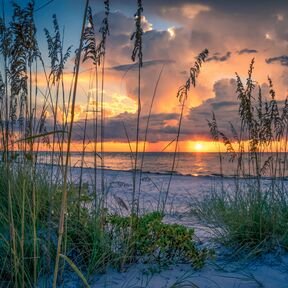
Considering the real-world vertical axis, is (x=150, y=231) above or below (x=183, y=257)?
above

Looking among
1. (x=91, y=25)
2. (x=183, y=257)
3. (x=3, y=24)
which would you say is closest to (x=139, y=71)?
(x=91, y=25)

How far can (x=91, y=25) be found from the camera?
2.92 meters

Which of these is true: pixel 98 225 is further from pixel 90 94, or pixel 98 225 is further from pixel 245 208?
pixel 245 208

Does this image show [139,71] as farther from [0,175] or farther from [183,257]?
[0,175]

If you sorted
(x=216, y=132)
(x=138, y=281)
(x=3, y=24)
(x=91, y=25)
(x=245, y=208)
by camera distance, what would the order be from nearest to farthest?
(x=3, y=24) → (x=138, y=281) → (x=91, y=25) → (x=245, y=208) → (x=216, y=132)

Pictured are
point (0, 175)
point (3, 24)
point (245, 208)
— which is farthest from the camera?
point (0, 175)

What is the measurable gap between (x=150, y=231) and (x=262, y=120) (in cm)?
189

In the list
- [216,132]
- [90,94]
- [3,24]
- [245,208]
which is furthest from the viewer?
[216,132]

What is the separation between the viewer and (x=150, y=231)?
3.15 metres

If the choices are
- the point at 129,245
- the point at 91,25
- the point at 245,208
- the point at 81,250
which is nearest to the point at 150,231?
the point at 129,245

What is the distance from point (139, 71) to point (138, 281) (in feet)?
5.33

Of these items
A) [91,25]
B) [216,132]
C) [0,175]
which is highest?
[91,25]

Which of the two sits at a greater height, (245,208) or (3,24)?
(3,24)

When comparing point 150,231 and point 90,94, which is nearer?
point 150,231
